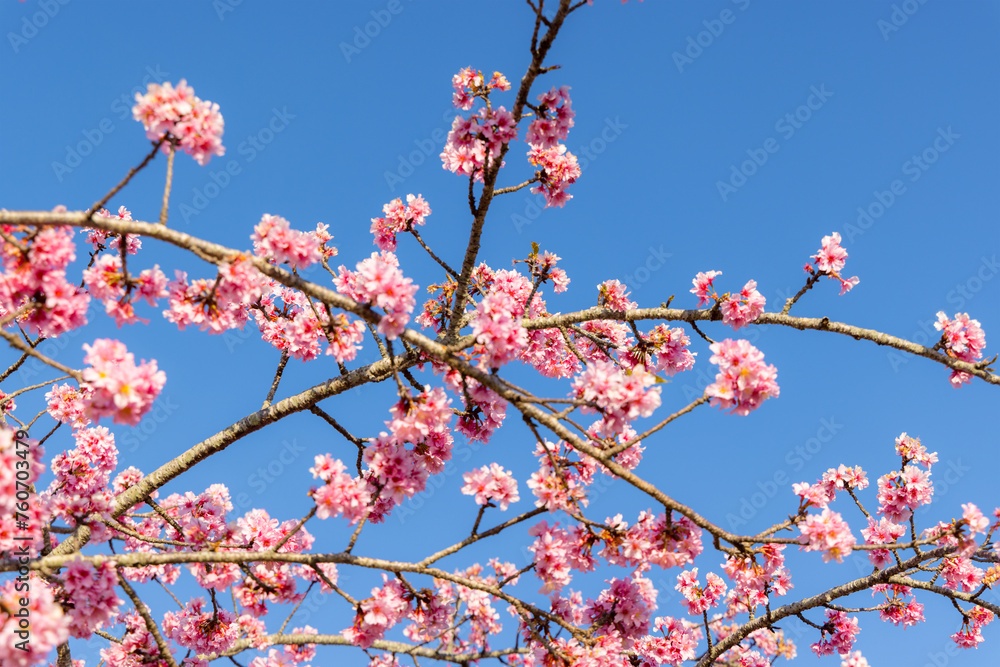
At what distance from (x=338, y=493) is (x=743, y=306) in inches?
153

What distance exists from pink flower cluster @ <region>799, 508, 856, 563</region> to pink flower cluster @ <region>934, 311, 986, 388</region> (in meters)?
2.64

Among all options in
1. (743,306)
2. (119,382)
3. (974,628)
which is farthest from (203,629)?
(974,628)

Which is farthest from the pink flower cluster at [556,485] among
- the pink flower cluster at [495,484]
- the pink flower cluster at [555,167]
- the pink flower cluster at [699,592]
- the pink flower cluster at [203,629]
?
the pink flower cluster at [699,592]

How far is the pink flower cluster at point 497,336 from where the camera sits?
14.1 feet

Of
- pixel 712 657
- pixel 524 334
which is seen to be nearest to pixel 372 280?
pixel 524 334

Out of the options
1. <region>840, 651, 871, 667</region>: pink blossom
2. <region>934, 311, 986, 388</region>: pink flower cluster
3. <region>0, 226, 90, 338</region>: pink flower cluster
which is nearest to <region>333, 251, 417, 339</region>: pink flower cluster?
<region>0, 226, 90, 338</region>: pink flower cluster

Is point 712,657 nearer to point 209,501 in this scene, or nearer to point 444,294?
point 444,294

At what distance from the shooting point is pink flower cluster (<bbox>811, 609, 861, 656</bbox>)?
7867 mm

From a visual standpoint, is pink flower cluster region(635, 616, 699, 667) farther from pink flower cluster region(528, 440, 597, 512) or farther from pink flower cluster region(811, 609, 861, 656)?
pink flower cluster region(528, 440, 597, 512)

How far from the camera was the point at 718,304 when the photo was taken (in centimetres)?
584

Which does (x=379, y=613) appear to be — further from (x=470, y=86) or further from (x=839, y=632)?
(x=839, y=632)

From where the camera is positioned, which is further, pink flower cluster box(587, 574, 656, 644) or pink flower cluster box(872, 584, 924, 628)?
pink flower cluster box(872, 584, 924, 628)

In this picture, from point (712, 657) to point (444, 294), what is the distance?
529 centimetres

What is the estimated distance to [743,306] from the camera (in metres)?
5.80
